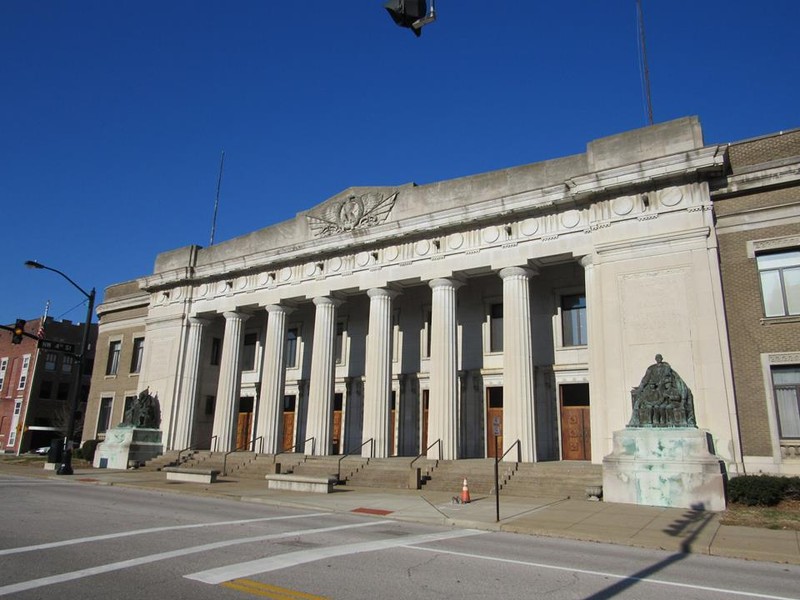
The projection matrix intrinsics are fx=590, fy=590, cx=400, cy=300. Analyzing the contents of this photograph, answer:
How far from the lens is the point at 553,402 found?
2662cm

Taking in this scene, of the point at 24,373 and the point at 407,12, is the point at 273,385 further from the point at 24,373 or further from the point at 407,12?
the point at 24,373

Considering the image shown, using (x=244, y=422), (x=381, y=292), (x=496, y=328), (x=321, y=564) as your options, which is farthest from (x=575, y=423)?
(x=244, y=422)

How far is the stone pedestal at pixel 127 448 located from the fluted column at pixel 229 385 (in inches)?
150

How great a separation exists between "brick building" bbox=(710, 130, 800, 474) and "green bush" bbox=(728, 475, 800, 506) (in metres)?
2.21

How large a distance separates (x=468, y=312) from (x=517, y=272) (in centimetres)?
504

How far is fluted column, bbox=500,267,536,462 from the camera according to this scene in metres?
23.1

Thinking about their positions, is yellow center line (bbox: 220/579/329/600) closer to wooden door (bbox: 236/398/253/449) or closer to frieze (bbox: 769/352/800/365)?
frieze (bbox: 769/352/800/365)

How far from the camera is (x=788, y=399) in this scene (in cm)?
1933

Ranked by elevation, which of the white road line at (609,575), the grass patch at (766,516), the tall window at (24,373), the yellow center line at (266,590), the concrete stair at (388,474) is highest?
the tall window at (24,373)

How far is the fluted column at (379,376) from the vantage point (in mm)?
26875

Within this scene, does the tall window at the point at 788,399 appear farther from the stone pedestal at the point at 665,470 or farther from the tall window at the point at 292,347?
the tall window at the point at 292,347

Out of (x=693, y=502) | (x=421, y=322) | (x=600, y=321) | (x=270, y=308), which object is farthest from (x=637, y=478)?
(x=270, y=308)

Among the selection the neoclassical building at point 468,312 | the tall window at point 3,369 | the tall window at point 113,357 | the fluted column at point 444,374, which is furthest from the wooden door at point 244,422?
the tall window at point 3,369

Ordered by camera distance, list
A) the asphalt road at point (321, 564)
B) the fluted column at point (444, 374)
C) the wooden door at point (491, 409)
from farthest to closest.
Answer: the wooden door at point (491, 409)
the fluted column at point (444, 374)
the asphalt road at point (321, 564)
